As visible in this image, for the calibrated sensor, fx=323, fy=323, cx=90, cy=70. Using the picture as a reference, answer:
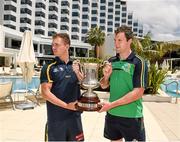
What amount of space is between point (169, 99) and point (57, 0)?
89060mm

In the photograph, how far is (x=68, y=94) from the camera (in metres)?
3.29

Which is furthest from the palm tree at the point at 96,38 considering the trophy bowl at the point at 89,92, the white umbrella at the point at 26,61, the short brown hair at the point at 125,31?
the trophy bowl at the point at 89,92

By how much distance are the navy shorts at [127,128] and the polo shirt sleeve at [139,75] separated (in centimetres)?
39

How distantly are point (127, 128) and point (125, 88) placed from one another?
432mm

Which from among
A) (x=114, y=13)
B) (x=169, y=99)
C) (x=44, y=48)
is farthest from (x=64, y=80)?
(x=114, y=13)

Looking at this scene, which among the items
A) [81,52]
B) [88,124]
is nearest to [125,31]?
[88,124]

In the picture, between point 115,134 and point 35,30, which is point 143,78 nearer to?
point 115,134

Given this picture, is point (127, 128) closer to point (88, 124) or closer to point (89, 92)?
point (89, 92)

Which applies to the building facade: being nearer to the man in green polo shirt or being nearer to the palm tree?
the palm tree

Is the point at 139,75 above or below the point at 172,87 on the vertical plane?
above

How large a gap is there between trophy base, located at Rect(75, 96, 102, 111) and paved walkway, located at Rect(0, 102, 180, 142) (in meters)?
3.61

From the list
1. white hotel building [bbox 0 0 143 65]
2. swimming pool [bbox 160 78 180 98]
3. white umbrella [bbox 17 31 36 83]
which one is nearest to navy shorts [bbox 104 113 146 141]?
white umbrella [bbox 17 31 36 83]

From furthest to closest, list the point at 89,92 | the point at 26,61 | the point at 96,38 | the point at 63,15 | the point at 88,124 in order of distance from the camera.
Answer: the point at 63,15 → the point at 96,38 → the point at 26,61 → the point at 88,124 → the point at 89,92

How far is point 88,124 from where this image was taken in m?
8.16
